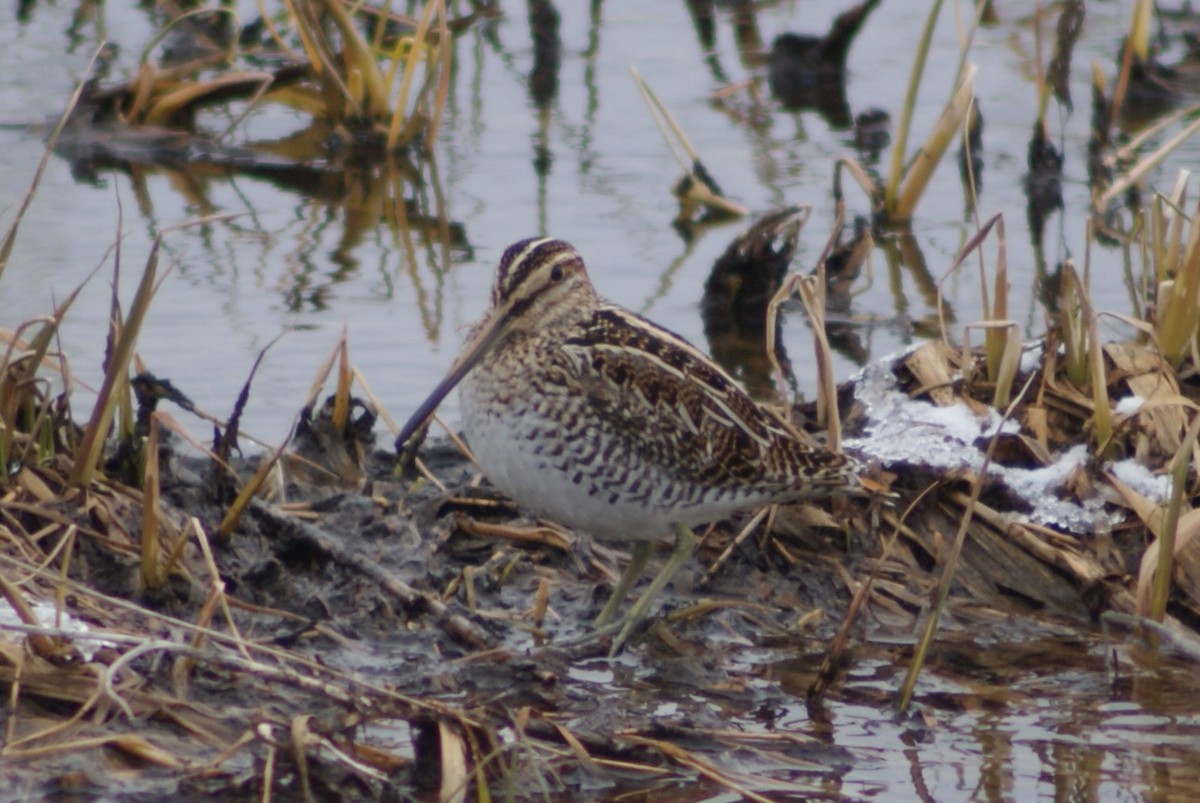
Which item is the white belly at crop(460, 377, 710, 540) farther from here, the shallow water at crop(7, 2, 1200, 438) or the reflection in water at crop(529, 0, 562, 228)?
the reflection in water at crop(529, 0, 562, 228)

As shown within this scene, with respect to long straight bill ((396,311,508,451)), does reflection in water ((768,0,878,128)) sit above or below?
above

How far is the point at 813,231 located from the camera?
7605 mm

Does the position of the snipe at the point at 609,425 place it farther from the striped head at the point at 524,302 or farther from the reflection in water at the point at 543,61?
the reflection in water at the point at 543,61

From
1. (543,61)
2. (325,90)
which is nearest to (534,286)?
(325,90)

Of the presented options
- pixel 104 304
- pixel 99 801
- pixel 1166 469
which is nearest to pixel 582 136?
pixel 104 304

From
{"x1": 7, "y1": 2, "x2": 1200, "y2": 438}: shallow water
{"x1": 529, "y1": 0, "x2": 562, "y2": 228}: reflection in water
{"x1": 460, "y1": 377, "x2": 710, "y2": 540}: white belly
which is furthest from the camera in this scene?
{"x1": 529, "y1": 0, "x2": 562, "y2": 228}: reflection in water

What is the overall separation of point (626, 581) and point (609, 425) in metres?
0.46

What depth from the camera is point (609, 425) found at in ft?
14.3

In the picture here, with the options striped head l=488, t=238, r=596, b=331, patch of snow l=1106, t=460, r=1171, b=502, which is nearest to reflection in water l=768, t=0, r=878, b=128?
patch of snow l=1106, t=460, r=1171, b=502

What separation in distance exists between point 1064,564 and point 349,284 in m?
3.03

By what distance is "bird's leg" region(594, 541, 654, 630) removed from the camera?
14.8 ft

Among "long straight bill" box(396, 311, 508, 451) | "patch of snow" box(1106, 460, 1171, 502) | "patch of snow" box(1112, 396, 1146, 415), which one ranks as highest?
"long straight bill" box(396, 311, 508, 451)

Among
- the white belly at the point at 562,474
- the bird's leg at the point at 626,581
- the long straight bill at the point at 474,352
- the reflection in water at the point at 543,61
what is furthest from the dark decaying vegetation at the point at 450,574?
the reflection in water at the point at 543,61

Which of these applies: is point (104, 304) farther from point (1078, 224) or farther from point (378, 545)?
point (1078, 224)
